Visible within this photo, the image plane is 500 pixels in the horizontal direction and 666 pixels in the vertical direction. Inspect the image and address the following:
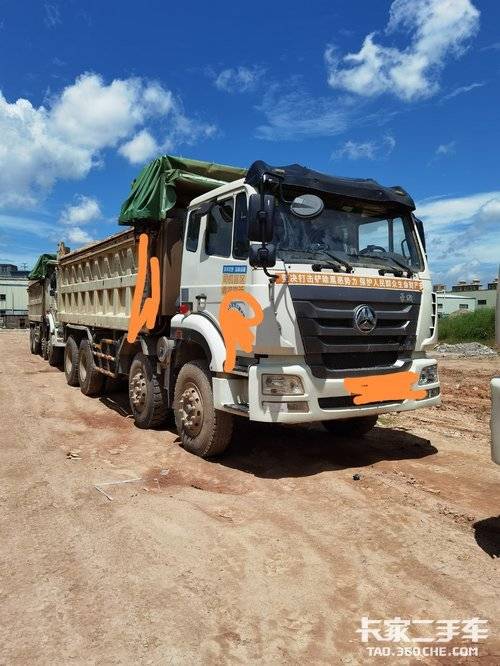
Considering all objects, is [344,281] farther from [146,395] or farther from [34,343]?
[34,343]

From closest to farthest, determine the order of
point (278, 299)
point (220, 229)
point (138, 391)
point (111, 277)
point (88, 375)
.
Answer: point (278, 299)
point (220, 229)
point (138, 391)
point (111, 277)
point (88, 375)

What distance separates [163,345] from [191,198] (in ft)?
6.07

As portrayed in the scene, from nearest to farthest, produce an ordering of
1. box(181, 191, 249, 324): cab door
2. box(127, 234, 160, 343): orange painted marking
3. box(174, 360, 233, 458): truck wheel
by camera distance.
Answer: box(181, 191, 249, 324): cab door
box(174, 360, 233, 458): truck wheel
box(127, 234, 160, 343): orange painted marking

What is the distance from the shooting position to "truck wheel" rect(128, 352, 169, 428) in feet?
22.4

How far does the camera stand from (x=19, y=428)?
709 centimetres

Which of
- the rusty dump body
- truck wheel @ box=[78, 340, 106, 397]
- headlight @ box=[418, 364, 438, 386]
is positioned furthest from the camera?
truck wheel @ box=[78, 340, 106, 397]

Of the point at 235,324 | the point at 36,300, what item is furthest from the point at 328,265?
the point at 36,300

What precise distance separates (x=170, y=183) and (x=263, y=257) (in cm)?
226

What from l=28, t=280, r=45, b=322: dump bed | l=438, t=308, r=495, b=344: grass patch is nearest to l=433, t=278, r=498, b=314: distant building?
l=438, t=308, r=495, b=344: grass patch

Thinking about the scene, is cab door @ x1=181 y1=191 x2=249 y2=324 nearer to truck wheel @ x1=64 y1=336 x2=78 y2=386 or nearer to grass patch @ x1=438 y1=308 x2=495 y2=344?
truck wheel @ x1=64 y1=336 x2=78 y2=386

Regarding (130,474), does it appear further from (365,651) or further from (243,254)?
(365,651)

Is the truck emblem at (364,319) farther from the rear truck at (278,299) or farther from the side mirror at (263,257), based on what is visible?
the side mirror at (263,257)

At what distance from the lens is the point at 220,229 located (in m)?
5.47

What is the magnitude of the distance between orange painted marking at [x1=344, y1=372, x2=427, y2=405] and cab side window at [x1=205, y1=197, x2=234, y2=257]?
5.83 ft
